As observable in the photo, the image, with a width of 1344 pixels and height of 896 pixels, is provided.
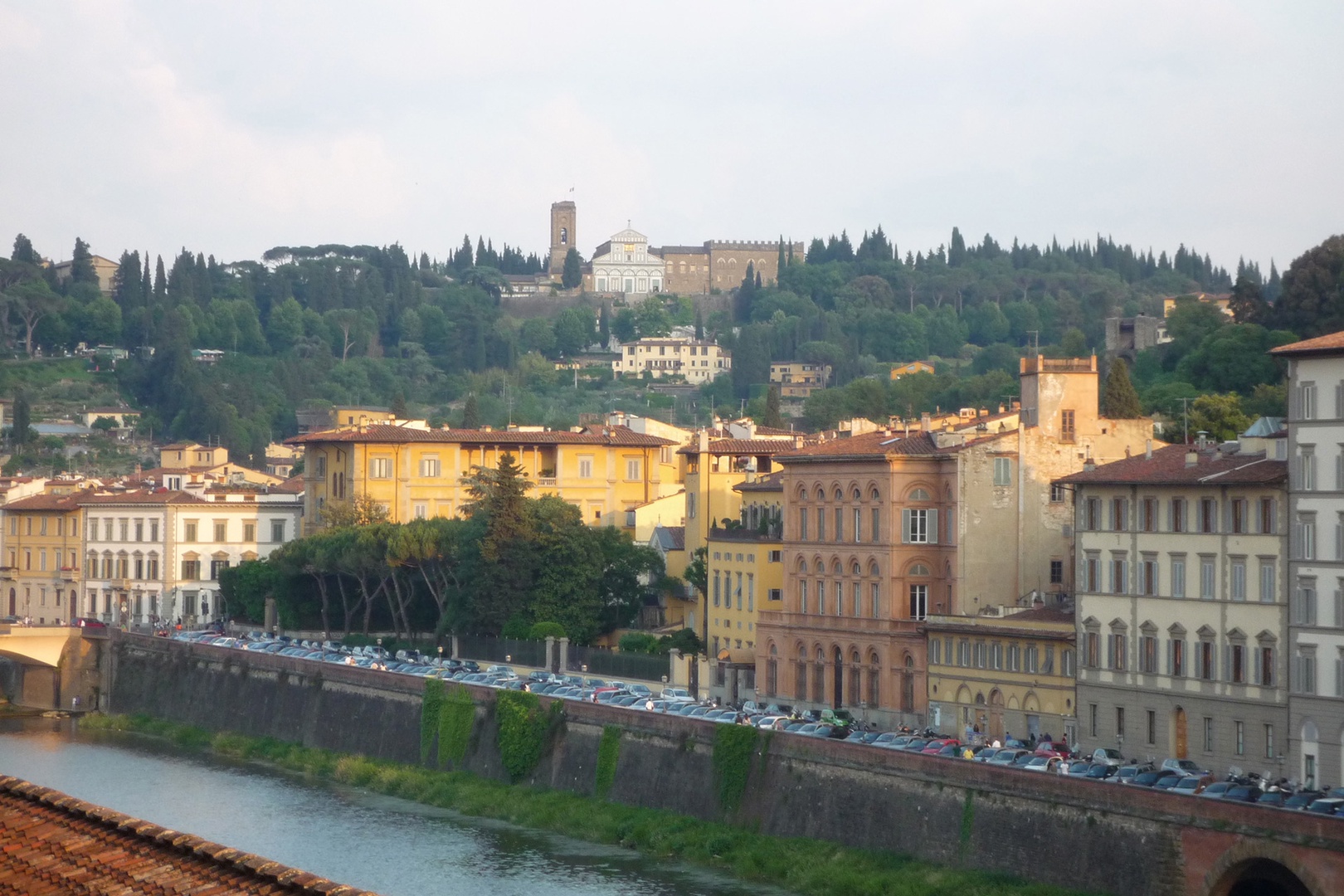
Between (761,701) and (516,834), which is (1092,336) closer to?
(761,701)

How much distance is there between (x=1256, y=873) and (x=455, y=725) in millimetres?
24678

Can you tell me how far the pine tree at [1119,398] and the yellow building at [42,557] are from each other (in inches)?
1572

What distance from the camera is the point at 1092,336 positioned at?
16900 centimetres

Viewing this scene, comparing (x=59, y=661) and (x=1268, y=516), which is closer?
(x=1268, y=516)

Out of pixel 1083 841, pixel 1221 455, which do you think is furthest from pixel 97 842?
pixel 1221 455

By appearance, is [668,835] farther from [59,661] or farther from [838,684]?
[59,661]

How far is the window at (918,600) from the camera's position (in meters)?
53.5

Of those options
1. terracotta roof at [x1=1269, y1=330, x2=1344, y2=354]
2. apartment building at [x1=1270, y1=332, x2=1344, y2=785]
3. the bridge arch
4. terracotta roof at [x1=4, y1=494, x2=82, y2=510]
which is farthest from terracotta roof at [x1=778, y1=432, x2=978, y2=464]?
terracotta roof at [x1=4, y1=494, x2=82, y2=510]

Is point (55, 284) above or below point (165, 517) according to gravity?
above

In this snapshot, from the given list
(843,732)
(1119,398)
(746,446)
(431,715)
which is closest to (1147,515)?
(843,732)

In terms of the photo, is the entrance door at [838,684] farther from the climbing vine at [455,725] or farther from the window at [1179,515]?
the window at [1179,515]

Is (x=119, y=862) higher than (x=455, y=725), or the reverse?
(x=119, y=862)

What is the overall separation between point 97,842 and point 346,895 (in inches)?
170

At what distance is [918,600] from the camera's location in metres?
53.5
